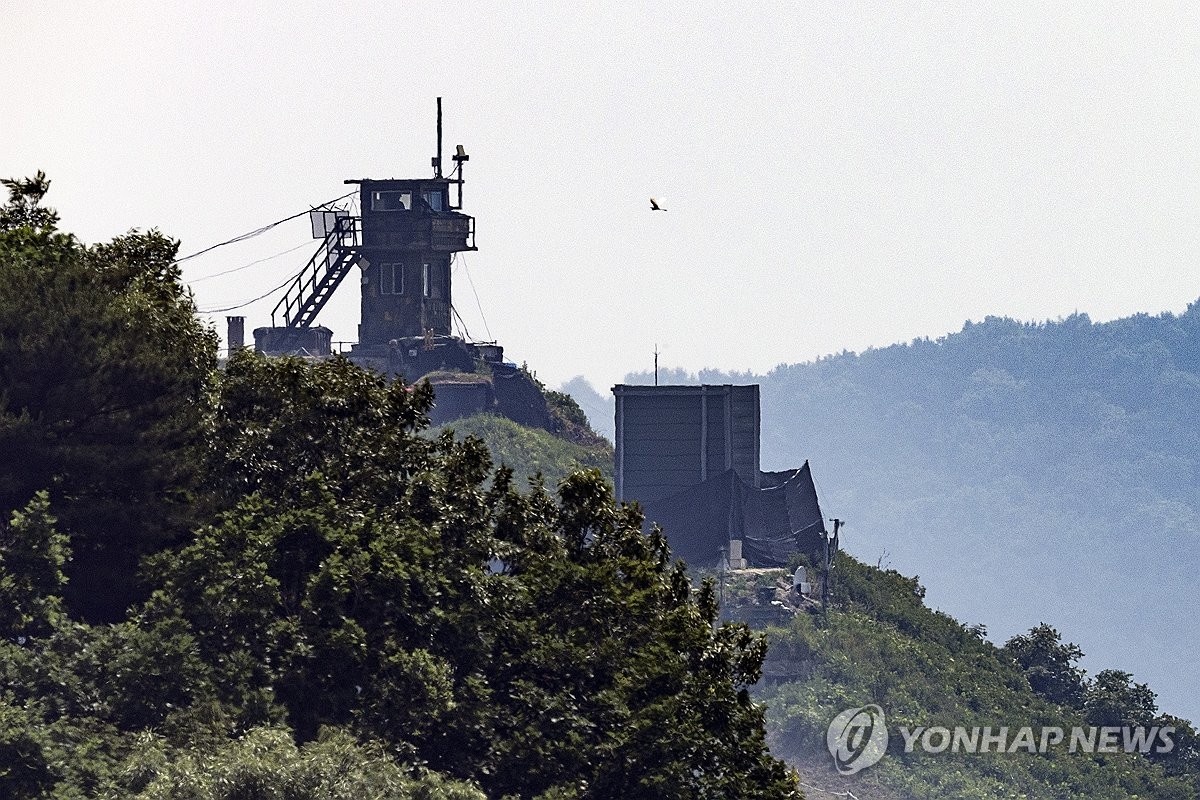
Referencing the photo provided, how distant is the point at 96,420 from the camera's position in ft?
104

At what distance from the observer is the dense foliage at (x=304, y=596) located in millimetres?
28906

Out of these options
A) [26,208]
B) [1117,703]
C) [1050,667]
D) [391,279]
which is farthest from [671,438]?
[26,208]

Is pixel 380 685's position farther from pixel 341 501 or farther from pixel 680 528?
pixel 680 528

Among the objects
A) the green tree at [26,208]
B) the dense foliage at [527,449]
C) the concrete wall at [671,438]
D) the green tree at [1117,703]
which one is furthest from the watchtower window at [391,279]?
the green tree at [26,208]

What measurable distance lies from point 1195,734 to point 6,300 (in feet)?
169

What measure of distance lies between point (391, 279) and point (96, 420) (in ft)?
217

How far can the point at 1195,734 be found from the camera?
73312 mm

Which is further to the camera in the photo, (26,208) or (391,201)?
(391,201)

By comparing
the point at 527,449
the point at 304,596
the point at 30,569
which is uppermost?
the point at 527,449

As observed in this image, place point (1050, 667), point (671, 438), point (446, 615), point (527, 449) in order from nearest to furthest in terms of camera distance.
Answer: point (446, 615) → point (1050, 667) → point (671, 438) → point (527, 449)

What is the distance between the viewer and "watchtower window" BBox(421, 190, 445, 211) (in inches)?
3839

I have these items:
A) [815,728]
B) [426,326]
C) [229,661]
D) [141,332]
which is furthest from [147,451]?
[426,326]

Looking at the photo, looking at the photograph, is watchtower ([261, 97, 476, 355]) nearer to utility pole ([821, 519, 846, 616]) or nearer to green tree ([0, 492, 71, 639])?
utility pole ([821, 519, 846, 616])

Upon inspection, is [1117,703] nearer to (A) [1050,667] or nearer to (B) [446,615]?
(A) [1050,667]
